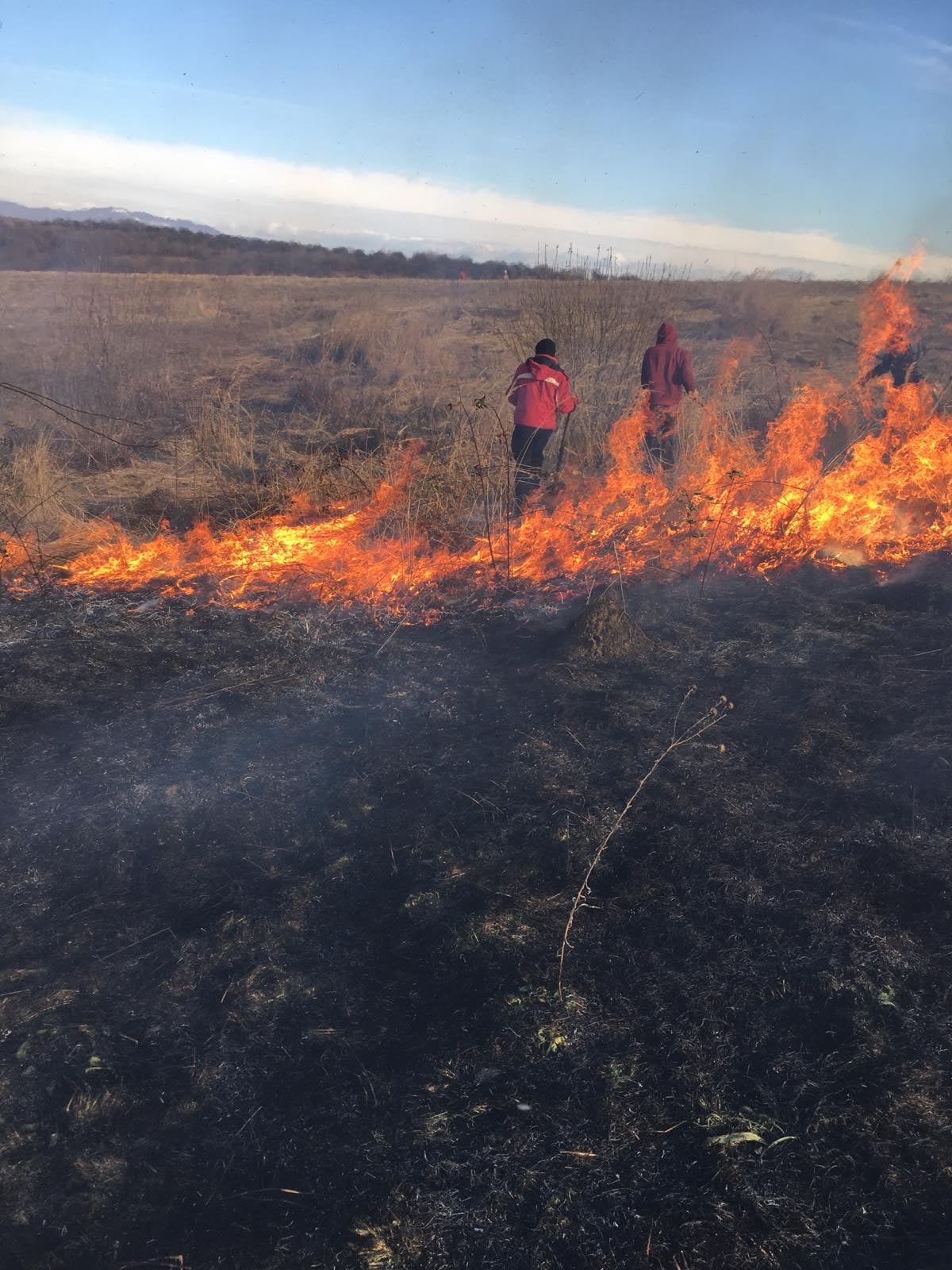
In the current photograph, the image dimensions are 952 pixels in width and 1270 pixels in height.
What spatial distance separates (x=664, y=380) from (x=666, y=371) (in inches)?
3.6

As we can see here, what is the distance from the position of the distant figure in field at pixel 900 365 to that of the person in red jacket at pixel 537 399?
12.5ft

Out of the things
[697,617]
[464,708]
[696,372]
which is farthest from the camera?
[696,372]

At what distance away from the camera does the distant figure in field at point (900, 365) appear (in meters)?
8.45

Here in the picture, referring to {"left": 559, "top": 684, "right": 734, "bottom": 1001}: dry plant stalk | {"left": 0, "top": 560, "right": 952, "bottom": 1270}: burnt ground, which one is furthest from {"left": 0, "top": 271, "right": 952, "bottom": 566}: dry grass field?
{"left": 559, "top": 684, "right": 734, "bottom": 1001}: dry plant stalk

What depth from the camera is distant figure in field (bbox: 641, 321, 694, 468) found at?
8312 millimetres

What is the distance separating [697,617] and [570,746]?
2.21 m

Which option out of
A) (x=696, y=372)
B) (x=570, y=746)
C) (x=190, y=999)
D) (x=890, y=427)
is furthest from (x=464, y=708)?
(x=696, y=372)

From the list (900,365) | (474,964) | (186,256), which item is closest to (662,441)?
(900,365)

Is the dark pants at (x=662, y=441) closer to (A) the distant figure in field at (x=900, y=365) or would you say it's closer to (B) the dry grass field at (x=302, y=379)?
(B) the dry grass field at (x=302, y=379)

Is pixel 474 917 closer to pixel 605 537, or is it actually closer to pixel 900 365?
pixel 605 537

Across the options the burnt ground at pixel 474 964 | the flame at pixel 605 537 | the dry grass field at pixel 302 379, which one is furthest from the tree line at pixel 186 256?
the burnt ground at pixel 474 964

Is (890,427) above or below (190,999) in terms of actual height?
above

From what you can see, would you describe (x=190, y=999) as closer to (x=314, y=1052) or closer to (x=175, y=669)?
(x=314, y=1052)

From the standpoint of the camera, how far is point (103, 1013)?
2.76m
